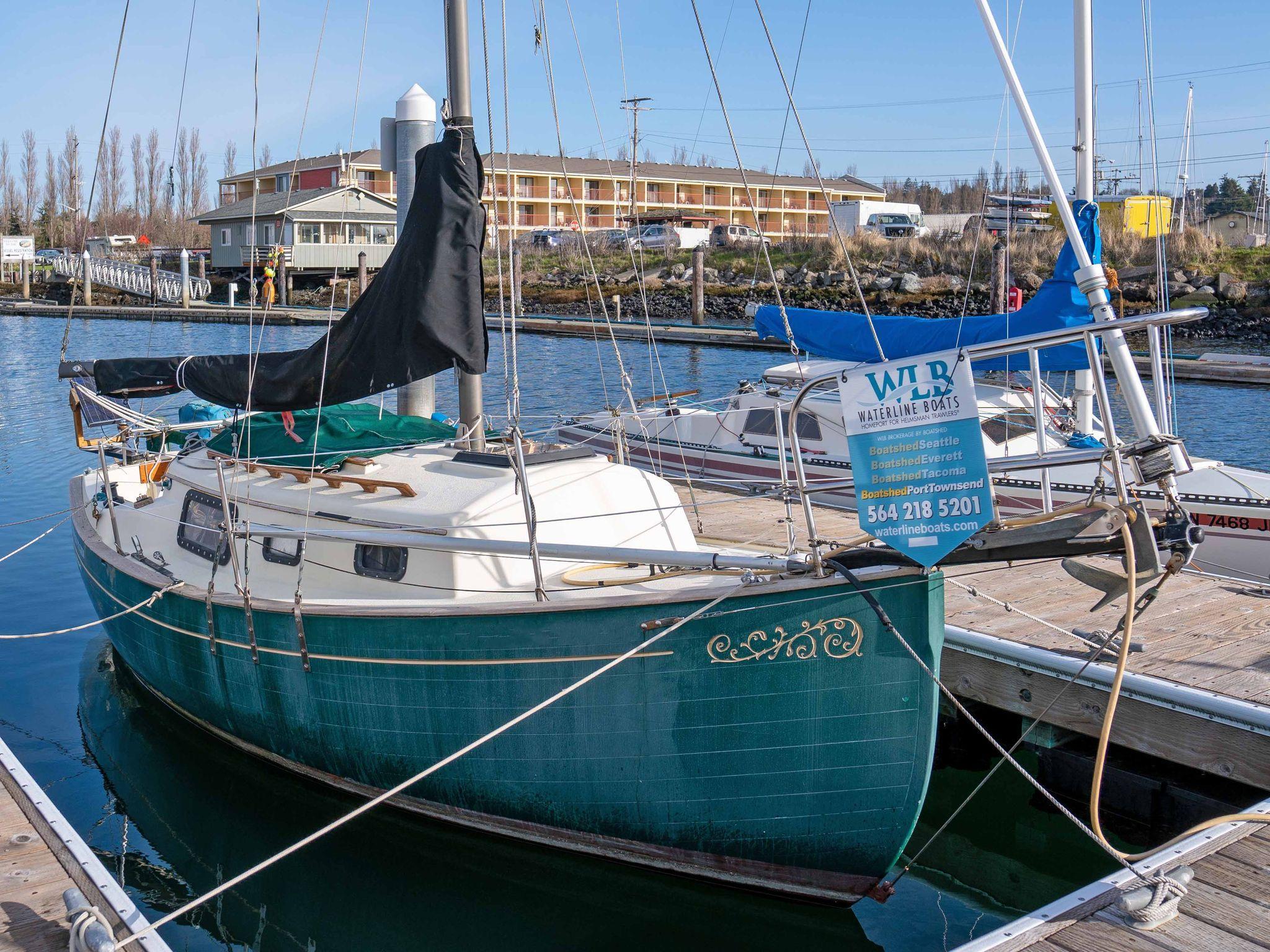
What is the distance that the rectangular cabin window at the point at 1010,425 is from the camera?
12.4m

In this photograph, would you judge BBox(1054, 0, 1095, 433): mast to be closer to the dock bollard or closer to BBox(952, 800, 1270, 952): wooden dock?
BBox(952, 800, 1270, 952): wooden dock

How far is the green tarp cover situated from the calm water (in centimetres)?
220

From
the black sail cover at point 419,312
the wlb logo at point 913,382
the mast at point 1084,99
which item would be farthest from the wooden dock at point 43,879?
the mast at point 1084,99

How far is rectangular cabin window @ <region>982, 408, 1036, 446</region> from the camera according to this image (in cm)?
1240

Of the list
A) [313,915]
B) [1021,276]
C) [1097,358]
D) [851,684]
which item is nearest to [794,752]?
[851,684]

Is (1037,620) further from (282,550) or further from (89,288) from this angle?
(89,288)

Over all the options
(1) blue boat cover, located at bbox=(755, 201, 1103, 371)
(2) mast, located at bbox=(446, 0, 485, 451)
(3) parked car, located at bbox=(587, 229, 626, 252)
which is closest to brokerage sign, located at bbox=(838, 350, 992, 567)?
(2) mast, located at bbox=(446, 0, 485, 451)

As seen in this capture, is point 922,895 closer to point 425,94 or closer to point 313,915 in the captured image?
point 313,915

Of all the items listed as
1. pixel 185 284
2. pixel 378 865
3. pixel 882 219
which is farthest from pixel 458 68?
pixel 882 219

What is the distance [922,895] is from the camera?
6738 mm

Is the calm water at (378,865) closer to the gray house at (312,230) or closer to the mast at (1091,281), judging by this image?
the mast at (1091,281)

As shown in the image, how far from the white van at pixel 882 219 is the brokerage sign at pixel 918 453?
166 ft

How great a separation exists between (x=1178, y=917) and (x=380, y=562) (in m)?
4.65

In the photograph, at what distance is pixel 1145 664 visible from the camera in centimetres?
702
